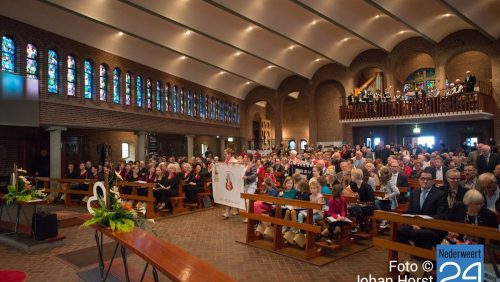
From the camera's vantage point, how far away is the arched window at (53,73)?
49.4ft

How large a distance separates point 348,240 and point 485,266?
3.04 m

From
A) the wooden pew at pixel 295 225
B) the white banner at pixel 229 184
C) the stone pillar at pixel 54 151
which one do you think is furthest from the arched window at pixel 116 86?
the wooden pew at pixel 295 225

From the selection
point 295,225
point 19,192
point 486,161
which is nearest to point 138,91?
point 19,192

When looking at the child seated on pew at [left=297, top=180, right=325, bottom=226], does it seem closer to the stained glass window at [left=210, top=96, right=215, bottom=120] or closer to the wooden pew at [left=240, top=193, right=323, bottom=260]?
the wooden pew at [left=240, top=193, right=323, bottom=260]

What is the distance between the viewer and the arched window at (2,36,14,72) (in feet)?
43.8

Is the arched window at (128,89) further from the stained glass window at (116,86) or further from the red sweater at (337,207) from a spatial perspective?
the red sweater at (337,207)

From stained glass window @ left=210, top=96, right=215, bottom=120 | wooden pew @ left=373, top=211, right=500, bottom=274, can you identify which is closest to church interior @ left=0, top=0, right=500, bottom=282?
wooden pew @ left=373, top=211, right=500, bottom=274

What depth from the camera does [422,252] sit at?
4.45 m

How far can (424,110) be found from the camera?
1856cm

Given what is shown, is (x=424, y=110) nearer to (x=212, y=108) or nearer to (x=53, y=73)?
(x=212, y=108)

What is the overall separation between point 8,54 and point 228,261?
41.5ft

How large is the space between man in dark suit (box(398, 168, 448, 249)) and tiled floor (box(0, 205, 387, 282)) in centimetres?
76

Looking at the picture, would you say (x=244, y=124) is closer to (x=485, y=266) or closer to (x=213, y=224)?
(x=213, y=224)

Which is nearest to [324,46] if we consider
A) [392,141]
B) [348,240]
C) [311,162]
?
[392,141]
